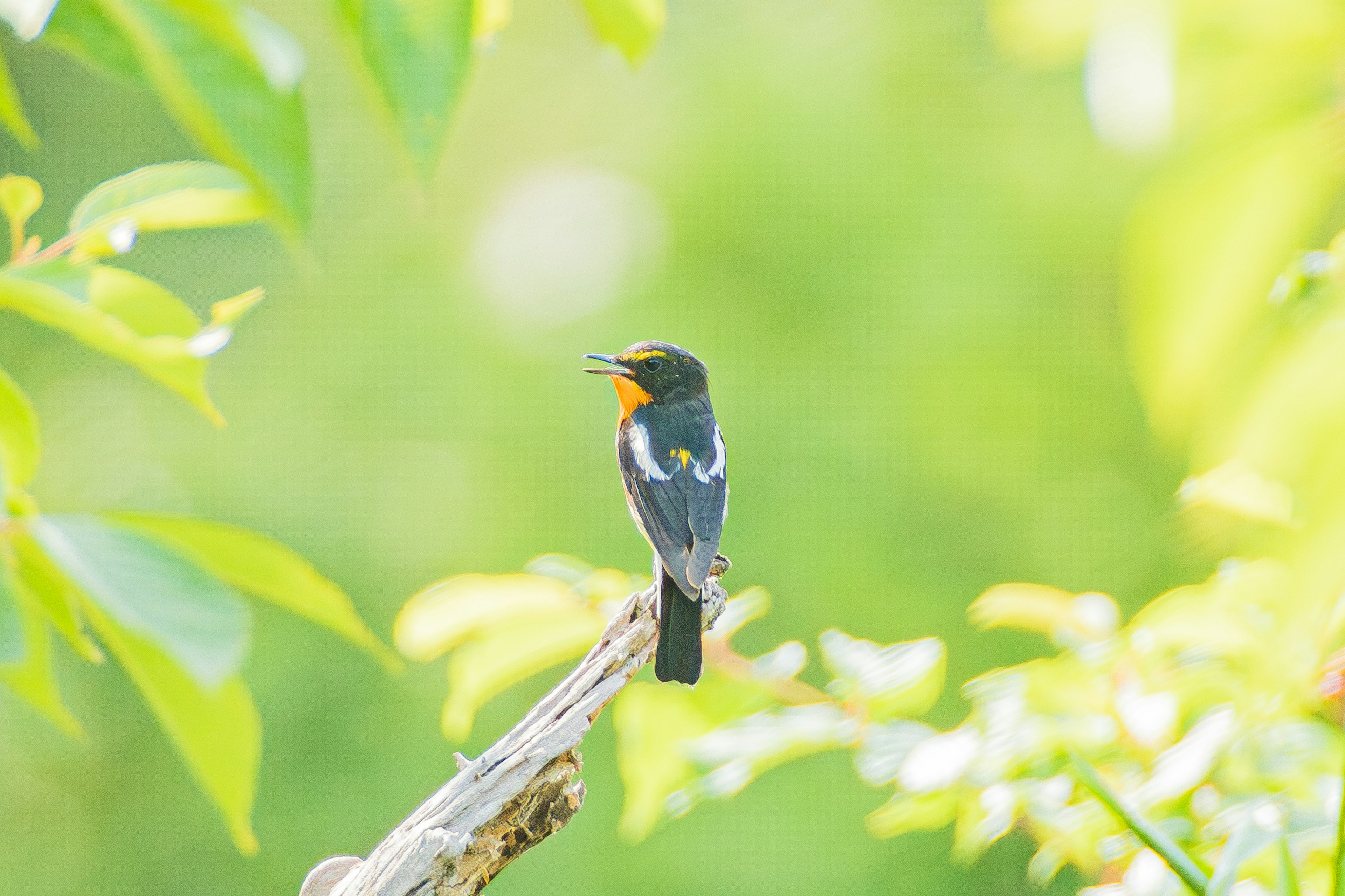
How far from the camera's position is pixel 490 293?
5160 millimetres

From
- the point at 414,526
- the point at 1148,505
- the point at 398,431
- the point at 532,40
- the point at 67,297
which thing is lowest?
the point at 1148,505

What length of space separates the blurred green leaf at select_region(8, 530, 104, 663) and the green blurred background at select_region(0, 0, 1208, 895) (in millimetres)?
4202

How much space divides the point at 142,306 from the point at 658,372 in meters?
1.65

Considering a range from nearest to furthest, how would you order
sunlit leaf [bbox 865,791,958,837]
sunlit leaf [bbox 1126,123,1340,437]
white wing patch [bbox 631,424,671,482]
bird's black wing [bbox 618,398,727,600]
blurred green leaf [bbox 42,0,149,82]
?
sunlit leaf [bbox 1126,123,1340,437] → blurred green leaf [bbox 42,0,149,82] → sunlit leaf [bbox 865,791,958,837] → bird's black wing [bbox 618,398,727,600] → white wing patch [bbox 631,424,671,482]

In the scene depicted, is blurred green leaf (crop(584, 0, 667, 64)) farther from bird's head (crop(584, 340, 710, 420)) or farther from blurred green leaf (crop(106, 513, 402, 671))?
bird's head (crop(584, 340, 710, 420))

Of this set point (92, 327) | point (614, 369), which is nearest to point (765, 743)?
point (92, 327)

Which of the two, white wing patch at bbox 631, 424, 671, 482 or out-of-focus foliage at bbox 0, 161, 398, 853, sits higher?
out-of-focus foliage at bbox 0, 161, 398, 853

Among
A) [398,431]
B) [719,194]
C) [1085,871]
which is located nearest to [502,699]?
[398,431]

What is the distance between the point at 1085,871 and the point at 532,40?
519cm

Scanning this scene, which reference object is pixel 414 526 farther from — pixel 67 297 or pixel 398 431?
pixel 67 297

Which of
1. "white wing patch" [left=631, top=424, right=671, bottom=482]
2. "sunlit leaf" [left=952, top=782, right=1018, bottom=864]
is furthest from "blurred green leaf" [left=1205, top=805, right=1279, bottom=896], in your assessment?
"white wing patch" [left=631, top=424, right=671, bottom=482]

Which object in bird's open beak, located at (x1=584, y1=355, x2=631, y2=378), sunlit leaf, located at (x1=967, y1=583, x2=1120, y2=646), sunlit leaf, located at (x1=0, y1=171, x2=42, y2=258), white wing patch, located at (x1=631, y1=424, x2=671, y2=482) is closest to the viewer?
sunlit leaf, located at (x1=0, y1=171, x2=42, y2=258)

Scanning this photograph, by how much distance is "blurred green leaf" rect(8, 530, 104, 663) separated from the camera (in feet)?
1.62

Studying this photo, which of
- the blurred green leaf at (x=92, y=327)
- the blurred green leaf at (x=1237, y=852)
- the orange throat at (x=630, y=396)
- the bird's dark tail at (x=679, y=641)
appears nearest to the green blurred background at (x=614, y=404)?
the orange throat at (x=630, y=396)
